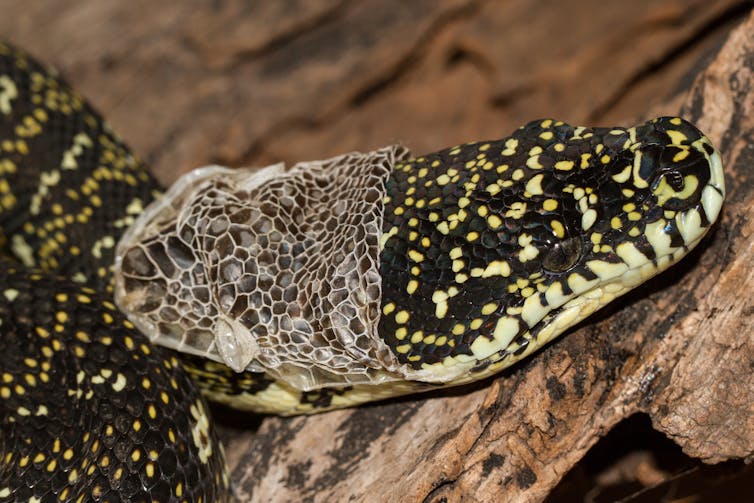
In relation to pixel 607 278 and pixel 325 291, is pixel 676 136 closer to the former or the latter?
pixel 607 278

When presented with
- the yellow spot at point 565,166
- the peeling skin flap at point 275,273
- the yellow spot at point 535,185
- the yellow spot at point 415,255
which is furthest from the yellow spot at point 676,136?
the peeling skin flap at point 275,273

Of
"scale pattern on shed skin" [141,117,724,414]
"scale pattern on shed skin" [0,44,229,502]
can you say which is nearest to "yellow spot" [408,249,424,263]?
"scale pattern on shed skin" [141,117,724,414]

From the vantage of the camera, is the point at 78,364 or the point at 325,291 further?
the point at 78,364

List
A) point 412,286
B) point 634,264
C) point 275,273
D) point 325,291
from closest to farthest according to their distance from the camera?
point 634,264
point 412,286
point 325,291
point 275,273

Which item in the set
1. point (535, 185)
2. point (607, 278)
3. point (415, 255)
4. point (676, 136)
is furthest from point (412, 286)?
point (676, 136)

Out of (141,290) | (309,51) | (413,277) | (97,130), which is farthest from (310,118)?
(413,277)
